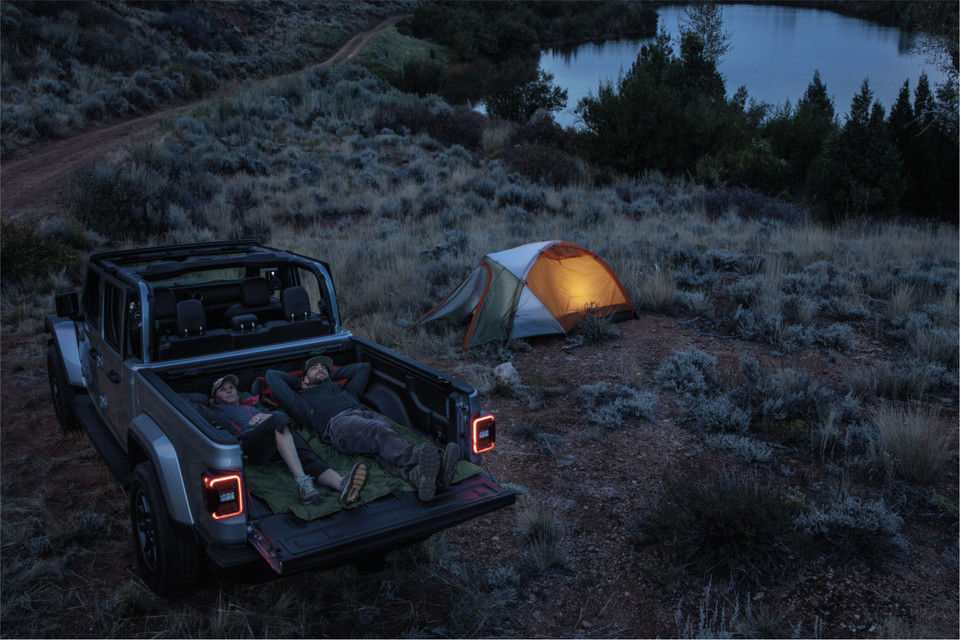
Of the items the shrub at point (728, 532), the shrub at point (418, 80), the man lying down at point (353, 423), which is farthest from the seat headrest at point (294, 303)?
the shrub at point (418, 80)

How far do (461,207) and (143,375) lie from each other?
43.1ft

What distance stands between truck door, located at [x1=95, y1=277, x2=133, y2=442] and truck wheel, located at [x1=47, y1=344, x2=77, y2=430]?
75cm

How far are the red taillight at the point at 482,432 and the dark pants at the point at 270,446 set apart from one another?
2.97 ft

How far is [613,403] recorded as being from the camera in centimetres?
687

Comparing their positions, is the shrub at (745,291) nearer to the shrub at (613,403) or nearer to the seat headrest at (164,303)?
the shrub at (613,403)

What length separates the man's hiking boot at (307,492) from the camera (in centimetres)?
388

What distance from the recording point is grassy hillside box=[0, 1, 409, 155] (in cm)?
2100

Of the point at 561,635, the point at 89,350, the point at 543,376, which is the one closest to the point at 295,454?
the point at 561,635

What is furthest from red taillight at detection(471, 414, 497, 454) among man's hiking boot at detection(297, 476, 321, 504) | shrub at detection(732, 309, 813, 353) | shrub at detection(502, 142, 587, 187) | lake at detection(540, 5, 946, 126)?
lake at detection(540, 5, 946, 126)

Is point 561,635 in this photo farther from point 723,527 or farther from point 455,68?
point 455,68

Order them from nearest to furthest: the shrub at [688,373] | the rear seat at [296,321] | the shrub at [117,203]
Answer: the rear seat at [296,321] → the shrub at [688,373] → the shrub at [117,203]

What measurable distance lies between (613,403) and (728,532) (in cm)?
250

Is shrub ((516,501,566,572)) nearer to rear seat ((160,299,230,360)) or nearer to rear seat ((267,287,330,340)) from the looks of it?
rear seat ((267,287,330,340))

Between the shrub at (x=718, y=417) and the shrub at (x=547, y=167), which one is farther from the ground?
the shrub at (x=547, y=167)
